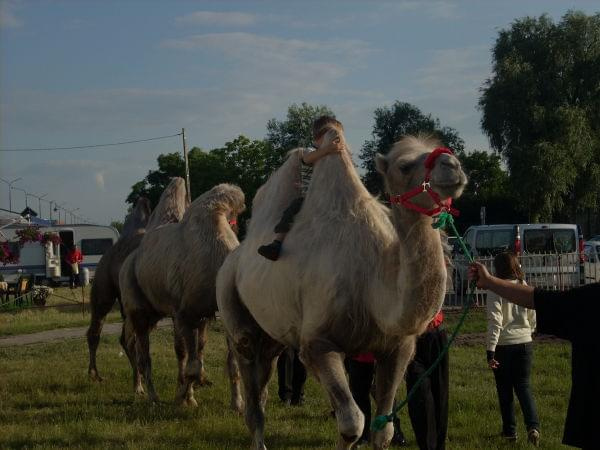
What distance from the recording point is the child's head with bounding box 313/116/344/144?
631cm

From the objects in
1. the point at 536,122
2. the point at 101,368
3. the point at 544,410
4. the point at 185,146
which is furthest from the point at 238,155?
the point at 544,410

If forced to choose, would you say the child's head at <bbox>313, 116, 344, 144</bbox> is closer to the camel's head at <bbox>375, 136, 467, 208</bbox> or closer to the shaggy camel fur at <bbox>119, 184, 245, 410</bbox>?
the camel's head at <bbox>375, 136, 467, 208</bbox>

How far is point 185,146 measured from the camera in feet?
140

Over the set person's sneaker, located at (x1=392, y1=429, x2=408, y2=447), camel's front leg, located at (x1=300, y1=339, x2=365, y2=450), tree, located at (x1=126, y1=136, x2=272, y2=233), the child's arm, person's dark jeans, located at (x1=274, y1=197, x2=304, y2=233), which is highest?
tree, located at (x1=126, y1=136, x2=272, y2=233)

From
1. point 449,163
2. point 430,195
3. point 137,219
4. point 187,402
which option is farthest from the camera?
point 137,219

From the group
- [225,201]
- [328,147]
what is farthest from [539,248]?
[328,147]

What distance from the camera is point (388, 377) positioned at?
560cm

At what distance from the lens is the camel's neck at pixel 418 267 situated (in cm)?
456

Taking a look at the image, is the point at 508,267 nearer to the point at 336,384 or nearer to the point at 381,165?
the point at 336,384

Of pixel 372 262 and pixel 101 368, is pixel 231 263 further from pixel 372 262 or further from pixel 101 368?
pixel 101 368

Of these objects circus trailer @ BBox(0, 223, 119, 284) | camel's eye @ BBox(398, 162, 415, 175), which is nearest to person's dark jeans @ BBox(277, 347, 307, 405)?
camel's eye @ BBox(398, 162, 415, 175)

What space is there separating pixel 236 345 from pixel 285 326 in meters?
1.16

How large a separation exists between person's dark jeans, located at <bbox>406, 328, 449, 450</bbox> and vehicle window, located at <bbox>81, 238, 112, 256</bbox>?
3538 cm

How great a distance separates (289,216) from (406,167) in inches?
68.0
